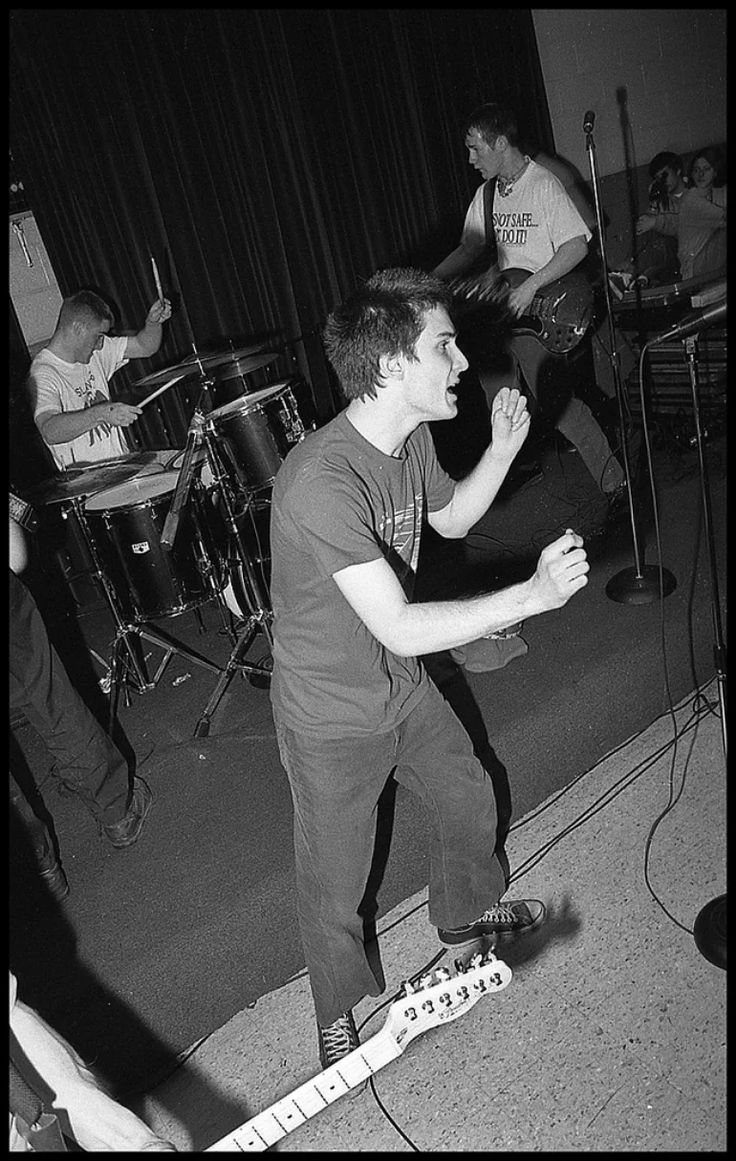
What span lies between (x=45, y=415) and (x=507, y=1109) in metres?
3.40

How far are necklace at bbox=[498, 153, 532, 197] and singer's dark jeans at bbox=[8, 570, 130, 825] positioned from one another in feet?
10.4

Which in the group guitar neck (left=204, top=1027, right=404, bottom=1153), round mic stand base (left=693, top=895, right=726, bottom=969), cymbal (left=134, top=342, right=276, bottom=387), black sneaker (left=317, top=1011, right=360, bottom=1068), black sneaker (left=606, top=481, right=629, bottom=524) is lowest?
round mic stand base (left=693, top=895, right=726, bottom=969)

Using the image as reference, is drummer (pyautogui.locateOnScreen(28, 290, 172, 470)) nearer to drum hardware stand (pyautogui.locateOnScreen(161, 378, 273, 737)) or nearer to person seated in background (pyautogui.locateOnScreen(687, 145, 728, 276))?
drum hardware stand (pyautogui.locateOnScreen(161, 378, 273, 737))

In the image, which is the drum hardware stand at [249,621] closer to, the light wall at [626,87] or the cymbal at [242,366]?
the cymbal at [242,366]

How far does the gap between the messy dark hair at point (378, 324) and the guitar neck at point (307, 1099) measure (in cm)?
137

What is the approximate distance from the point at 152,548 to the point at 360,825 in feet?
6.16

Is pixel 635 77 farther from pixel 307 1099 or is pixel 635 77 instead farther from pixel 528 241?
pixel 307 1099

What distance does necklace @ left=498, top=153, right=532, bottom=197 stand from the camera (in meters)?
4.54

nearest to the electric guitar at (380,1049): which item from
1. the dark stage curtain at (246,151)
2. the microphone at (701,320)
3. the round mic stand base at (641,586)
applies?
the microphone at (701,320)

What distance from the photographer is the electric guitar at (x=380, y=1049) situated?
1.70m

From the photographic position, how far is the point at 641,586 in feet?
12.6

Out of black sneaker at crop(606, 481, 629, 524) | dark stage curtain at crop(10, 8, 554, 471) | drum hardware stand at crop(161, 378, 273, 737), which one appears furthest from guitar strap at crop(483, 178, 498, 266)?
drum hardware stand at crop(161, 378, 273, 737)

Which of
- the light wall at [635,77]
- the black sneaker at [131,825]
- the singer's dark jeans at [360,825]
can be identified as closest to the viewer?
the singer's dark jeans at [360,825]

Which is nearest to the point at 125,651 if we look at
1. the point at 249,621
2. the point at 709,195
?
the point at 249,621
